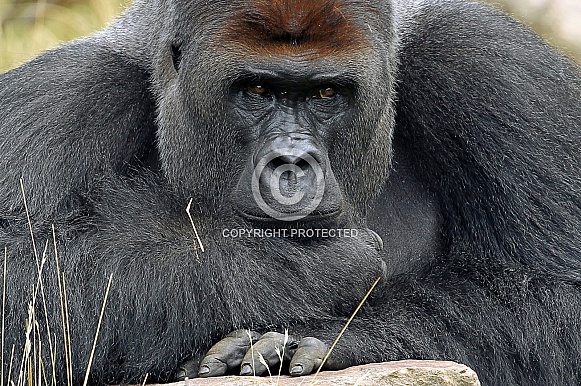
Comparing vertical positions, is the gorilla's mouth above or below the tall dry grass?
above

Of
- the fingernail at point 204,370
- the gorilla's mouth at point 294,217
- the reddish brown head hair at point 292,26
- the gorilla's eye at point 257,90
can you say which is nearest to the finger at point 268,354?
the fingernail at point 204,370

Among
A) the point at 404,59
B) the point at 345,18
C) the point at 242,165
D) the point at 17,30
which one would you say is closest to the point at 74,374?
the point at 242,165

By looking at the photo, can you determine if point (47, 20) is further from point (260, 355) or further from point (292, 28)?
point (260, 355)

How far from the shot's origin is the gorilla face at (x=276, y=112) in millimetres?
3336

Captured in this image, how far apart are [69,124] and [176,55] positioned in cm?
47

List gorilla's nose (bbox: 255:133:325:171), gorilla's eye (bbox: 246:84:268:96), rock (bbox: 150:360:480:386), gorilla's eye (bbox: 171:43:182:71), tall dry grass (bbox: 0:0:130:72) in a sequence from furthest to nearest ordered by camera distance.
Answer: tall dry grass (bbox: 0:0:130:72) → gorilla's eye (bbox: 171:43:182:71) → gorilla's eye (bbox: 246:84:268:96) → gorilla's nose (bbox: 255:133:325:171) → rock (bbox: 150:360:480:386)

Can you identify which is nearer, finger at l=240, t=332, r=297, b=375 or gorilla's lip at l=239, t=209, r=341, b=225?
finger at l=240, t=332, r=297, b=375

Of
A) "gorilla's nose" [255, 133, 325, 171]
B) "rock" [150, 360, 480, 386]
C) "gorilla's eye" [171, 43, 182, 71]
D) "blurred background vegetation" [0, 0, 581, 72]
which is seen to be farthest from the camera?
"blurred background vegetation" [0, 0, 581, 72]

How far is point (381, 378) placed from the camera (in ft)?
9.55

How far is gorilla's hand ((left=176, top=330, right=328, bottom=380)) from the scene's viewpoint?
3.01 m

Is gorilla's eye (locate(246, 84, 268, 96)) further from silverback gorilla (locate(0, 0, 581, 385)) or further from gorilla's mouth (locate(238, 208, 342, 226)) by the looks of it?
gorilla's mouth (locate(238, 208, 342, 226))

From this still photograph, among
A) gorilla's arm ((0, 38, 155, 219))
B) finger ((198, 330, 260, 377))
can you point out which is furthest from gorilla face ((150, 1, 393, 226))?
finger ((198, 330, 260, 377))

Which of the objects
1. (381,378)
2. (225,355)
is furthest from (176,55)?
(381,378)

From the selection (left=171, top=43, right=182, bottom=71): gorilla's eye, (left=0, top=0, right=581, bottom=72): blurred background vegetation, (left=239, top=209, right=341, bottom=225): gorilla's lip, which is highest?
(left=171, top=43, right=182, bottom=71): gorilla's eye
